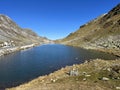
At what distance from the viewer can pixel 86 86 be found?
3206 centimetres

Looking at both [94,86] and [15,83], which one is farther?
[15,83]

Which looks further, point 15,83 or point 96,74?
point 15,83

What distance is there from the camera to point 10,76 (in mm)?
54094

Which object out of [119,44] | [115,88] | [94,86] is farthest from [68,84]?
[119,44]

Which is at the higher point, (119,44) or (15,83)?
(119,44)

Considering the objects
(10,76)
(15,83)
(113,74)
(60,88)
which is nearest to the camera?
(60,88)

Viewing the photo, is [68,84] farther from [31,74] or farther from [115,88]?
[31,74]

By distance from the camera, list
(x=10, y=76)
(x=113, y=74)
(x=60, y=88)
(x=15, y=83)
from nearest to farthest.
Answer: (x=60, y=88) < (x=113, y=74) < (x=15, y=83) < (x=10, y=76)

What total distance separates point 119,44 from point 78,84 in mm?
92487

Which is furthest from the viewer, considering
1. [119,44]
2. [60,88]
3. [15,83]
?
[119,44]

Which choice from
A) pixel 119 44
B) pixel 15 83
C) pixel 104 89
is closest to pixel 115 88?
pixel 104 89

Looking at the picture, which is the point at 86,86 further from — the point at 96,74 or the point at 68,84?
the point at 96,74

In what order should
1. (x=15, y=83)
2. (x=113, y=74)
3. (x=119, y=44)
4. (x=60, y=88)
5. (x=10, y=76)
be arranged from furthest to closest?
(x=119, y=44)
(x=10, y=76)
(x=15, y=83)
(x=113, y=74)
(x=60, y=88)

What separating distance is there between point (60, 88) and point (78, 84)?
2826 millimetres
